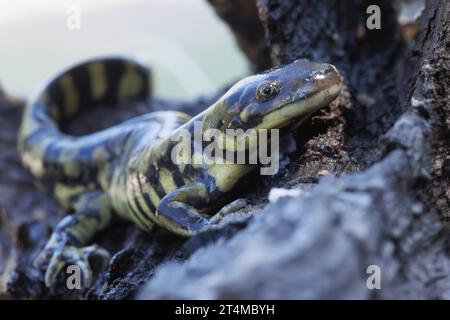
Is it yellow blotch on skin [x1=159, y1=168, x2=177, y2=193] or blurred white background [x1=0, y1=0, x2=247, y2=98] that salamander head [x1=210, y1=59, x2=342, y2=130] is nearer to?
yellow blotch on skin [x1=159, y1=168, x2=177, y2=193]

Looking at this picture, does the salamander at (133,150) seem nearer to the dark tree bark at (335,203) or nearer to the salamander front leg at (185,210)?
the salamander front leg at (185,210)

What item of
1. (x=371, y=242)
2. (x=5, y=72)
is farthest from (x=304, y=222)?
(x=5, y=72)

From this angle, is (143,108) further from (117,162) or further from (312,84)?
(312,84)

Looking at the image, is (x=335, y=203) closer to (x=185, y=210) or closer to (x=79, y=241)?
(x=185, y=210)

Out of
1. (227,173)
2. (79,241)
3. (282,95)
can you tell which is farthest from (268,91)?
(79,241)

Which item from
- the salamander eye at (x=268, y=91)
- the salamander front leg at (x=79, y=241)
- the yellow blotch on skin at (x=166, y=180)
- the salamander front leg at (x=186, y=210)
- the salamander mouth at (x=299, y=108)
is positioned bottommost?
the salamander front leg at (x=79, y=241)

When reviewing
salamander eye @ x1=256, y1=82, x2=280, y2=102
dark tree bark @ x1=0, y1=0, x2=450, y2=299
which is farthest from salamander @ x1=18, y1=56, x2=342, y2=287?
dark tree bark @ x1=0, y1=0, x2=450, y2=299

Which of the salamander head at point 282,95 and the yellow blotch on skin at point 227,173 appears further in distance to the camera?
the yellow blotch on skin at point 227,173

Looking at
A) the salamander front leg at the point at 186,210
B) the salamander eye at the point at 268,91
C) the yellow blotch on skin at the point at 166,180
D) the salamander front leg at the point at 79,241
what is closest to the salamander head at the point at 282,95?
the salamander eye at the point at 268,91
